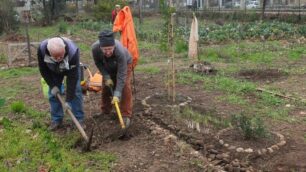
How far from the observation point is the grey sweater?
5.91 meters

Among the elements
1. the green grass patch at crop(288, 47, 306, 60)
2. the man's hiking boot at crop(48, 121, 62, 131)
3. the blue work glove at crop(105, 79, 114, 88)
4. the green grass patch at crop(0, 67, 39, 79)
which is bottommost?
the man's hiking boot at crop(48, 121, 62, 131)

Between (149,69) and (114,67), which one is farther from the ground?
(114,67)

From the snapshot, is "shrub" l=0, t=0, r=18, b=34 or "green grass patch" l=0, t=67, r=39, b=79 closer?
"green grass patch" l=0, t=67, r=39, b=79

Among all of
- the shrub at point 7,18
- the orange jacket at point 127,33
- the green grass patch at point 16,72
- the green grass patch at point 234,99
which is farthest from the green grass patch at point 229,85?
the shrub at point 7,18

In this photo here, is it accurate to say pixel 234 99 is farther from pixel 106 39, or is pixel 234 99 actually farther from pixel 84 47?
pixel 84 47

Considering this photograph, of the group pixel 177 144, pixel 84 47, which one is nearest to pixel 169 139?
pixel 177 144

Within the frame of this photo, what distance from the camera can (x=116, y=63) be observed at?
6172 millimetres

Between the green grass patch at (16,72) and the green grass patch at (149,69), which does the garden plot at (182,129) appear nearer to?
the green grass patch at (149,69)

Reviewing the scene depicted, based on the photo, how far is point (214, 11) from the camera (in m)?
31.0

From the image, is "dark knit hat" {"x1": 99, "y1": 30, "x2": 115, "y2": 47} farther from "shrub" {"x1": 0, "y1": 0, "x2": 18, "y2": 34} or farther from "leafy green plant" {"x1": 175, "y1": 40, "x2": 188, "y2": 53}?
"shrub" {"x1": 0, "y1": 0, "x2": 18, "y2": 34}

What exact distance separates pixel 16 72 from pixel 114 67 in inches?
254

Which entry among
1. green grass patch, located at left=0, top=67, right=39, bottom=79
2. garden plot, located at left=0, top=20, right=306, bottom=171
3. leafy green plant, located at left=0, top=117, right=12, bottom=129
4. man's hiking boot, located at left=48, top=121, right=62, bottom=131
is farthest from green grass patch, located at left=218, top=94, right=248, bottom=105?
green grass patch, located at left=0, top=67, right=39, bottom=79

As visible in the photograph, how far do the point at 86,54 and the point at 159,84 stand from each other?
5730 millimetres

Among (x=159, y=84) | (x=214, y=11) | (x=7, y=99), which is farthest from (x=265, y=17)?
(x=7, y=99)
